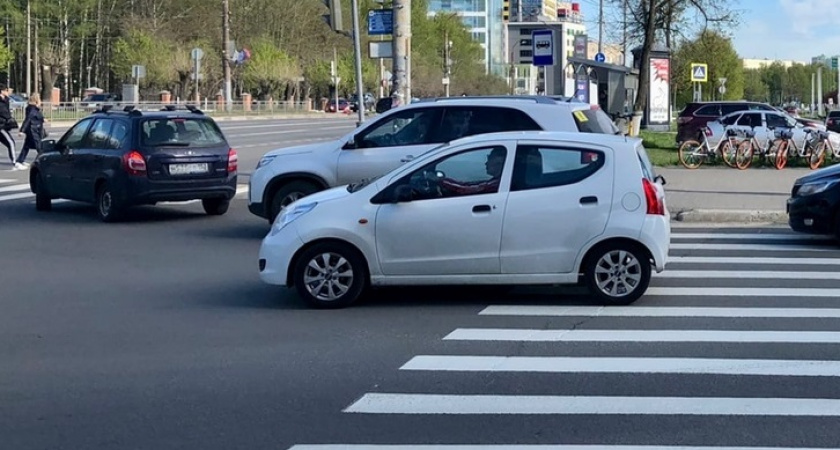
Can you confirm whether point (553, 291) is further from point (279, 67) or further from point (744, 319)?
point (279, 67)

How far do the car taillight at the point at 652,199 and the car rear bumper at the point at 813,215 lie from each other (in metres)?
4.98

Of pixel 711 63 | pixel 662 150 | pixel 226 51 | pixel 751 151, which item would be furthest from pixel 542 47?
pixel 226 51

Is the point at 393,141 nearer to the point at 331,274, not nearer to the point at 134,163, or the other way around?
the point at 134,163

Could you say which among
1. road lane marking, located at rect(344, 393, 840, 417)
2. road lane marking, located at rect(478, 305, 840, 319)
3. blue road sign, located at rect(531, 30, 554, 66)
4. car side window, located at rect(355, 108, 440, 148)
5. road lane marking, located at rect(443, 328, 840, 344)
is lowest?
road lane marking, located at rect(344, 393, 840, 417)

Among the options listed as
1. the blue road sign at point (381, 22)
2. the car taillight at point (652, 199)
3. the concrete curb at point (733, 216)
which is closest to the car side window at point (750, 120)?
the blue road sign at point (381, 22)

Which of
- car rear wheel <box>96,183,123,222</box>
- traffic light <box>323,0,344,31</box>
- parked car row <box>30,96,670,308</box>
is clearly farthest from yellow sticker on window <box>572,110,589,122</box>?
traffic light <box>323,0,344,31</box>

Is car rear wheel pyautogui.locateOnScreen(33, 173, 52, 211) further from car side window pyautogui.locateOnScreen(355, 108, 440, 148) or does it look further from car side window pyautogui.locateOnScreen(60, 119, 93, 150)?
car side window pyautogui.locateOnScreen(355, 108, 440, 148)

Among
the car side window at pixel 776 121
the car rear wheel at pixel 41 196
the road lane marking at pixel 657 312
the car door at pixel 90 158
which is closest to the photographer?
the road lane marking at pixel 657 312

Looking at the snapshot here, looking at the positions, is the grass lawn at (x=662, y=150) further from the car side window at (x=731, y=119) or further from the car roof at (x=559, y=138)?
the car roof at (x=559, y=138)

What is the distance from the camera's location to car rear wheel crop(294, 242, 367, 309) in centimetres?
1011

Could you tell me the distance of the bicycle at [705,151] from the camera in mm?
26141

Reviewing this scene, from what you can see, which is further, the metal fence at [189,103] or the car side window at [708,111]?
the metal fence at [189,103]

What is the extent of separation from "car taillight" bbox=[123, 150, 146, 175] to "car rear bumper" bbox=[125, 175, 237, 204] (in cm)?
12

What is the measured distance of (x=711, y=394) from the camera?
23.4 feet
